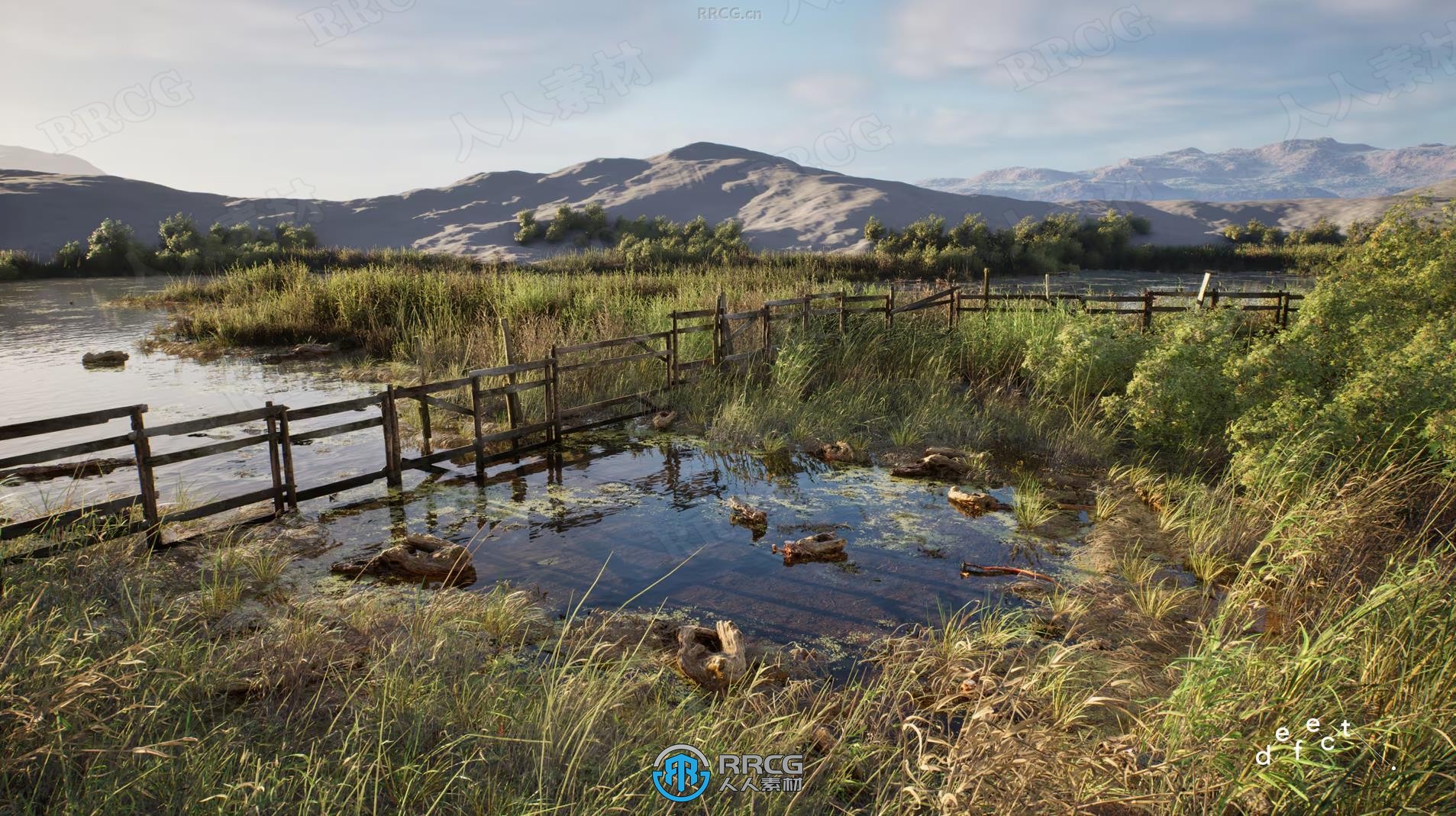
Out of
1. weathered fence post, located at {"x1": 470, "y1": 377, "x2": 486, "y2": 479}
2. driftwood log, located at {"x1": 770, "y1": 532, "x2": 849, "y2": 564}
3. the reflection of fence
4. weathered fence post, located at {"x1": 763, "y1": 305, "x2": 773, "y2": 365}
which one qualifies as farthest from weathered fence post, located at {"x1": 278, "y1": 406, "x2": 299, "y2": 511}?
weathered fence post, located at {"x1": 763, "y1": 305, "x2": 773, "y2": 365}

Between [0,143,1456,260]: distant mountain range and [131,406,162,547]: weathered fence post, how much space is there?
1837 inches

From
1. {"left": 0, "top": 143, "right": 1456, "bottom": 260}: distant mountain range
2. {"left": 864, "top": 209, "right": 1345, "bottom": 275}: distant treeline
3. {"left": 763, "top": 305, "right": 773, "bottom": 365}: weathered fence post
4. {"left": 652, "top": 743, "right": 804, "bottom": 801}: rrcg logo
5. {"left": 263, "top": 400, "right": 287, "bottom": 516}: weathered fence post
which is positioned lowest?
{"left": 652, "top": 743, "right": 804, "bottom": 801}: rrcg logo

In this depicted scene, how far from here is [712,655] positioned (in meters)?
4.60

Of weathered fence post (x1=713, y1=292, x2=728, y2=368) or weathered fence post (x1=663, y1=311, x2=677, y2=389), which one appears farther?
weathered fence post (x1=713, y1=292, x2=728, y2=368)

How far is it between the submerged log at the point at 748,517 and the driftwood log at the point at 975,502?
189 centimetres

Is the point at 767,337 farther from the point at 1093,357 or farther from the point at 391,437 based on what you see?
the point at 391,437

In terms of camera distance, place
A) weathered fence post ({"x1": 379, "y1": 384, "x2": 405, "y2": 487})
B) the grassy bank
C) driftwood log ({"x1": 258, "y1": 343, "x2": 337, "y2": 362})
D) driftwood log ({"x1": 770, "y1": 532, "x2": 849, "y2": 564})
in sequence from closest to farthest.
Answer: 1. the grassy bank
2. driftwood log ({"x1": 770, "y1": 532, "x2": 849, "y2": 564})
3. weathered fence post ({"x1": 379, "y1": 384, "x2": 405, "y2": 487})
4. driftwood log ({"x1": 258, "y1": 343, "x2": 337, "y2": 362})

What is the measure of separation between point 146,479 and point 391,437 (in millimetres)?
2152

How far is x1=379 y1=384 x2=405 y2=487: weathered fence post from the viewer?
782 cm

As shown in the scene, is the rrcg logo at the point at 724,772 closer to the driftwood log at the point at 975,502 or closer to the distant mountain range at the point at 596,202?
the driftwood log at the point at 975,502

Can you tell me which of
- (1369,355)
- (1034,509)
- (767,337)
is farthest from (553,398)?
(1369,355)

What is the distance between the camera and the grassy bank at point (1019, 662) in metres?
2.89

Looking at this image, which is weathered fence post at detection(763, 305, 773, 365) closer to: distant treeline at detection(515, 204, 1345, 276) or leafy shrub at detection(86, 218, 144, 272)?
distant treeline at detection(515, 204, 1345, 276)

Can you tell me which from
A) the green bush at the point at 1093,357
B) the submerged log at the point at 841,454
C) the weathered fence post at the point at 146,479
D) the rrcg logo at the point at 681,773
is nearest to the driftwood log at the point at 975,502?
the submerged log at the point at 841,454
